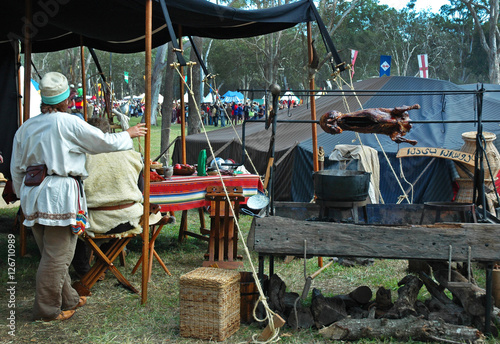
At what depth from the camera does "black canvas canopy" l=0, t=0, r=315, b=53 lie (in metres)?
4.73

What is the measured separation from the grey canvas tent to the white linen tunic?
14.4 ft

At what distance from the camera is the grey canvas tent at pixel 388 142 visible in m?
7.41

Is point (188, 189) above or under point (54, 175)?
under

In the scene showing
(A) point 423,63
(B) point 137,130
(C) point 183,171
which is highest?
(A) point 423,63

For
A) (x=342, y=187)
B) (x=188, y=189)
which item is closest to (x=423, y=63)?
(x=188, y=189)

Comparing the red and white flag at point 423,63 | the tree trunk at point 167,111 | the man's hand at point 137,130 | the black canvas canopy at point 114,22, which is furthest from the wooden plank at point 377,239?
the red and white flag at point 423,63

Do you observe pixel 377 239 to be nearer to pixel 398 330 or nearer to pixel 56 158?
pixel 398 330

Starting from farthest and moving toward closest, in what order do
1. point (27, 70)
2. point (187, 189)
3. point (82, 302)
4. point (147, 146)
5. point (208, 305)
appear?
point (187, 189) < point (27, 70) < point (82, 302) < point (147, 146) < point (208, 305)

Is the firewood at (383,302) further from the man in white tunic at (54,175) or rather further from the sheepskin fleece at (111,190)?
the man in white tunic at (54,175)

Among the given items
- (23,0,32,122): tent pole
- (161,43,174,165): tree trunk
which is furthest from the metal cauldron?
(161,43,174,165): tree trunk

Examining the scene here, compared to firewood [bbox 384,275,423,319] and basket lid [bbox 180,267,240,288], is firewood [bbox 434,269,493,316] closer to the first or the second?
firewood [bbox 384,275,423,319]

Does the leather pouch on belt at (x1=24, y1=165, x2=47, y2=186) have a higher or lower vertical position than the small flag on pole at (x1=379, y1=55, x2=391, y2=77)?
lower

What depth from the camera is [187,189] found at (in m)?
5.18

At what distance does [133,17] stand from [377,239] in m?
3.44
